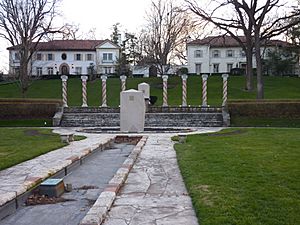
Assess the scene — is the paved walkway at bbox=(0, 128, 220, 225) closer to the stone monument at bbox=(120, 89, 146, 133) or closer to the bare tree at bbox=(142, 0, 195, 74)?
the stone monument at bbox=(120, 89, 146, 133)

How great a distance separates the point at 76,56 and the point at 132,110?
176 ft

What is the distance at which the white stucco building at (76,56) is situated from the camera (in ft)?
229

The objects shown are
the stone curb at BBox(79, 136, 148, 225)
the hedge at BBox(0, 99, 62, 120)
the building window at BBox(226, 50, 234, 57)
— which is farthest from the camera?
the building window at BBox(226, 50, 234, 57)

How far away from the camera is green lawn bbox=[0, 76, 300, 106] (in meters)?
41.2

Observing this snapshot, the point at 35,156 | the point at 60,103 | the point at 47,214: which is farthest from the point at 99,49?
the point at 47,214

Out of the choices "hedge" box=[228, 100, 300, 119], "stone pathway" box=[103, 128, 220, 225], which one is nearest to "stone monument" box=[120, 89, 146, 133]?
"hedge" box=[228, 100, 300, 119]

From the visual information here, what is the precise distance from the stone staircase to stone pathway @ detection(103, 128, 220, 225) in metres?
15.3

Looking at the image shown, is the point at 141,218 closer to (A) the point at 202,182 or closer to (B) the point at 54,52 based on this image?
(A) the point at 202,182

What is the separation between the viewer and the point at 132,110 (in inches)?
746

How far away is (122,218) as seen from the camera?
16.8 ft

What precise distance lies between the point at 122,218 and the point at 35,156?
19.7 feet

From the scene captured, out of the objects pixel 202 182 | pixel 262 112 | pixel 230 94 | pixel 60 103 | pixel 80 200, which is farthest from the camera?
pixel 230 94

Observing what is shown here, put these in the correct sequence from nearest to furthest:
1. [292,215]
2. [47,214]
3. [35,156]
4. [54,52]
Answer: [292,215] < [47,214] < [35,156] < [54,52]

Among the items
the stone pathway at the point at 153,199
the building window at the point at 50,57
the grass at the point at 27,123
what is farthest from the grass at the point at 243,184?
the building window at the point at 50,57
